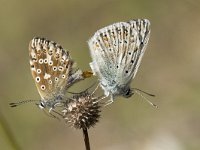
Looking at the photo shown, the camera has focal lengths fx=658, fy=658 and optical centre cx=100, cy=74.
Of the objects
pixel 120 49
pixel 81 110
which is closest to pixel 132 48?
pixel 120 49

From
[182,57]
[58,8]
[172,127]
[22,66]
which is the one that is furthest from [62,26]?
[172,127]

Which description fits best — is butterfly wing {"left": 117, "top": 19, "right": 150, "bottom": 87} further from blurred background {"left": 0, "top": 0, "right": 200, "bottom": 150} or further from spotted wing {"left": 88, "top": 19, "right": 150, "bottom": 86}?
blurred background {"left": 0, "top": 0, "right": 200, "bottom": 150}

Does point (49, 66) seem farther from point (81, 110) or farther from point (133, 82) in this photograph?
point (133, 82)

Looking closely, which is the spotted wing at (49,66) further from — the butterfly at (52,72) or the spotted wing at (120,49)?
the spotted wing at (120,49)

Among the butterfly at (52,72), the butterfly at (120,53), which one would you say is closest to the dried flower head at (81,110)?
the butterfly at (52,72)

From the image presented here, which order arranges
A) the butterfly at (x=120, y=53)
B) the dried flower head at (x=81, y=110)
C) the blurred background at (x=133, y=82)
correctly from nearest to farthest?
the dried flower head at (x=81, y=110)
the butterfly at (x=120, y=53)
the blurred background at (x=133, y=82)
